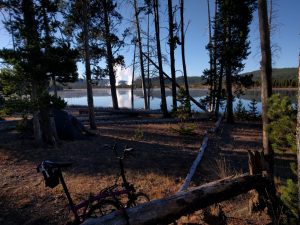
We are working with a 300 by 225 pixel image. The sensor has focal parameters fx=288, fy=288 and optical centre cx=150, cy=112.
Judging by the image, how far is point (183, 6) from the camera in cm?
2142

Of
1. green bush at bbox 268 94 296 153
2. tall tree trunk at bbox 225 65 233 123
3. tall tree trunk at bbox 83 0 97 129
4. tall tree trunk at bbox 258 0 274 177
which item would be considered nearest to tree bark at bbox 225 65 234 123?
tall tree trunk at bbox 225 65 233 123

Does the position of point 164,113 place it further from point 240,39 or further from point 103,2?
point 103,2

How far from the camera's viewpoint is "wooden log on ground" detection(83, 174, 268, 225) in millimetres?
A: 3943

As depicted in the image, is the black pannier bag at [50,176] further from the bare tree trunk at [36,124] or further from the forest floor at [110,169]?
the bare tree trunk at [36,124]

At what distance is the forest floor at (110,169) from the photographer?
20.2ft

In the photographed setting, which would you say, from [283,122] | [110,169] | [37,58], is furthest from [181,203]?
[37,58]

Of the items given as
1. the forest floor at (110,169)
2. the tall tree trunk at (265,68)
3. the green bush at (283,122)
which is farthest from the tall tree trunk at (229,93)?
the green bush at (283,122)

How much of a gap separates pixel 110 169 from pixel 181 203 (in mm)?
4840

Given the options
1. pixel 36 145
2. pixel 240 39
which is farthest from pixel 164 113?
pixel 36 145

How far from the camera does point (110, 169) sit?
8898mm

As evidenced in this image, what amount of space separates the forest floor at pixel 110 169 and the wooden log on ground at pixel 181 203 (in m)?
0.54

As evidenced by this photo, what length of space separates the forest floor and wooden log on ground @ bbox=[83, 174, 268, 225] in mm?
537

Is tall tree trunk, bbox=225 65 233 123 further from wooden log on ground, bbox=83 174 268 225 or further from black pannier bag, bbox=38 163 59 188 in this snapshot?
black pannier bag, bbox=38 163 59 188

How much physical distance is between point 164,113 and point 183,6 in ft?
26.6
